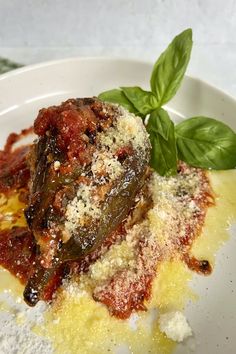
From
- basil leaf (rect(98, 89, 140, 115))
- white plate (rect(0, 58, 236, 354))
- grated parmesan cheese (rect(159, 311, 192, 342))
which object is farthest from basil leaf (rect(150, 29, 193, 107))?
grated parmesan cheese (rect(159, 311, 192, 342))

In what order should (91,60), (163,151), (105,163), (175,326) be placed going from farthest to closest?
(91,60)
(163,151)
(105,163)
(175,326)

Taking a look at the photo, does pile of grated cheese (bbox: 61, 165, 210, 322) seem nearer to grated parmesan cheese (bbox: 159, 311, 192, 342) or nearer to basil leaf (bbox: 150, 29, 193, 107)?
grated parmesan cheese (bbox: 159, 311, 192, 342)

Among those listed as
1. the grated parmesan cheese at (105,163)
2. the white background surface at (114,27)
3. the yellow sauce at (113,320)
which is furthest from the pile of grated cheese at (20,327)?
the white background surface at (114,27)

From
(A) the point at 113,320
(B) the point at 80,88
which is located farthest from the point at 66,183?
(B) the point at 80,88

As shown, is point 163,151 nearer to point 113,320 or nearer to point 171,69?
point 171,69

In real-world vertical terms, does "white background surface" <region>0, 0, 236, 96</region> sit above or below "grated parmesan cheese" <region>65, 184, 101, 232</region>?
above
